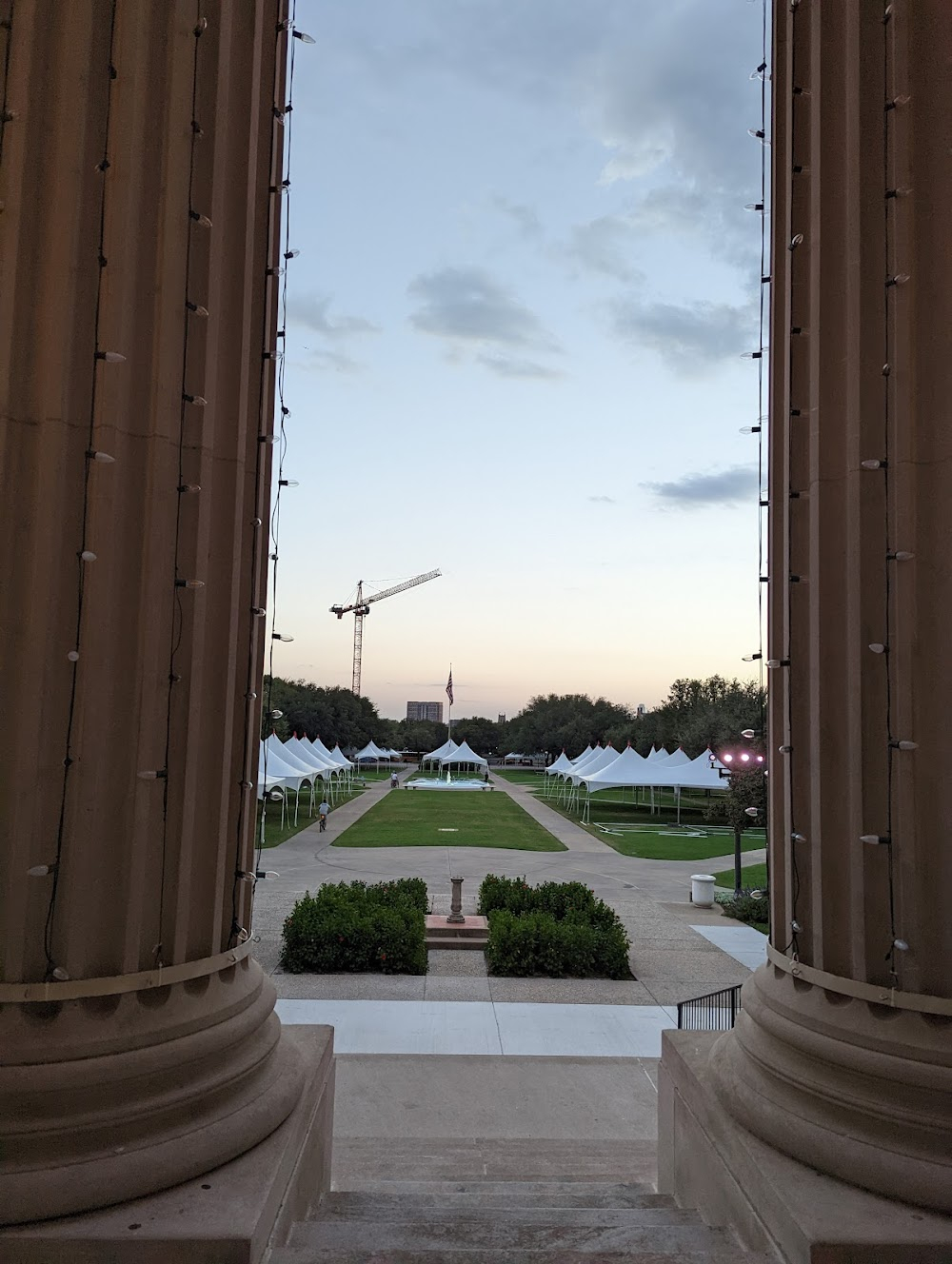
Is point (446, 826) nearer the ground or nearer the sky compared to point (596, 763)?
nearer the ground

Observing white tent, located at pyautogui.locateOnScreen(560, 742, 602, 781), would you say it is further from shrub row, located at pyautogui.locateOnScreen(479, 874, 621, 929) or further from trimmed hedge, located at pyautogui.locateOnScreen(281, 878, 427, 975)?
trimmed hedge, located at pyautogui.locateOnScreen(281, 878, 427, 975)

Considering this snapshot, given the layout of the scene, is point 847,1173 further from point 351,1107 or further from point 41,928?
point 351,1107

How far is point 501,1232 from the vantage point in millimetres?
3523

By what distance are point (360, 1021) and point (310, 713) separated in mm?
92405

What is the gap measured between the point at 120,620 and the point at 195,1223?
2.15 meters

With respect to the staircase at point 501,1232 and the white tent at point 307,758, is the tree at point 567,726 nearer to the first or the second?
the white tent at point 307,758

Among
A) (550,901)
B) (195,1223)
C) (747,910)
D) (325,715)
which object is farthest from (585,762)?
(325,715)

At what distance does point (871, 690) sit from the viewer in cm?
385

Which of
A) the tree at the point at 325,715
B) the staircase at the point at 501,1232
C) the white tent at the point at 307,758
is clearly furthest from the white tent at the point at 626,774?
the tree at the point at 325,715

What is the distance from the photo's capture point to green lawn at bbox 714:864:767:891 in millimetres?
24030

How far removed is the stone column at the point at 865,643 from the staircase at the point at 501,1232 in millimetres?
581

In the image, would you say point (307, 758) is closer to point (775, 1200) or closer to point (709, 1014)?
point (709, 1014)

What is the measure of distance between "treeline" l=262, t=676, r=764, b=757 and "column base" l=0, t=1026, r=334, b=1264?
140ft

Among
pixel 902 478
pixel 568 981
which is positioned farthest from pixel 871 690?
pixel 568 981
